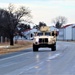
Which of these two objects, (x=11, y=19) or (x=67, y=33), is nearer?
(x=11, y=19)

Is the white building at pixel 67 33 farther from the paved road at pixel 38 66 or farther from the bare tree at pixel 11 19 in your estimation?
the paved road at pixel 38 66

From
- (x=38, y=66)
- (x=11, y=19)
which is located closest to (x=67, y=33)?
(x=11, y=19)

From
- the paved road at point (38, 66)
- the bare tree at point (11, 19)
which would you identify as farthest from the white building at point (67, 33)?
the paved road at point (38, 66)

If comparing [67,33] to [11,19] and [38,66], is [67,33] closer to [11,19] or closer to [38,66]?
[11,19]

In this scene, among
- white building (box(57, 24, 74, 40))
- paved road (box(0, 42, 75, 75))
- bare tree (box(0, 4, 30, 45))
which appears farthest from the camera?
white building (box(57, 24, 74, 40))

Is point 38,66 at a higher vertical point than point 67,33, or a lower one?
lower

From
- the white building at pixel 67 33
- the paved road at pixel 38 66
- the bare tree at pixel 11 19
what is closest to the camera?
the paved road at pixel 38 66

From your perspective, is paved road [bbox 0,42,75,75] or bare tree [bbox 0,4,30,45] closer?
paved road [bbox 0,42,75,75]

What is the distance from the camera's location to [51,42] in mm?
41594

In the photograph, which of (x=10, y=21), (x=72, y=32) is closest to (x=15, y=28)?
(x=10, y=21)

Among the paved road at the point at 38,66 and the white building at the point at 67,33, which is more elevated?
the white building at the point at 67,33

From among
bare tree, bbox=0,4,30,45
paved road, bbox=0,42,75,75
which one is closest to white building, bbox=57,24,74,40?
bare tree, bbox=0,4,30,45

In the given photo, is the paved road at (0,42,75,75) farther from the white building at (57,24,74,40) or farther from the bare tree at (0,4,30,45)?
the white building at (57,24,74,40)

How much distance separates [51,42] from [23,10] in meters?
49.9
